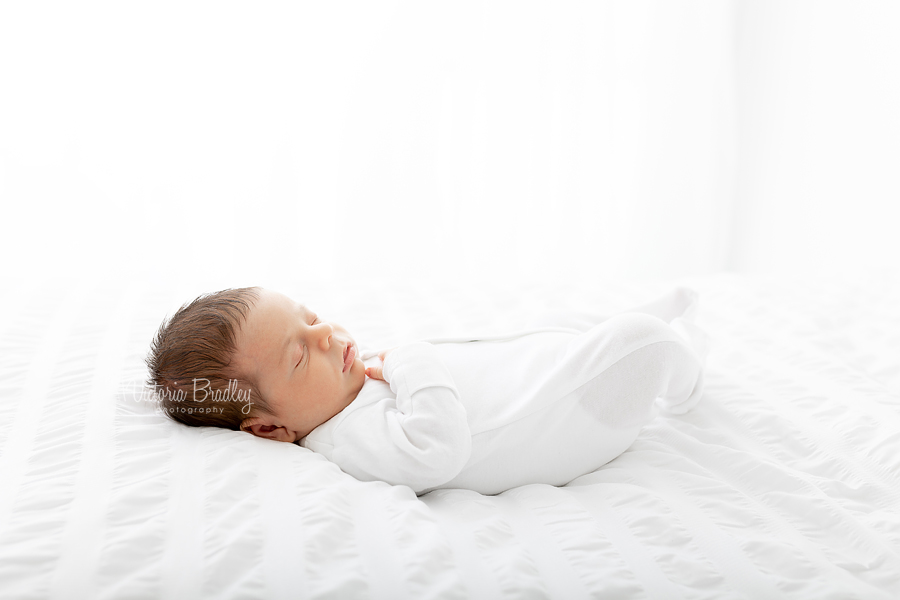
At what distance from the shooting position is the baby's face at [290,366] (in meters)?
1.02

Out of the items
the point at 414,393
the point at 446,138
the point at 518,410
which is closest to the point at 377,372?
the point at 414,393

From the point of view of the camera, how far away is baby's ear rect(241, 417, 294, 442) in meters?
1.05

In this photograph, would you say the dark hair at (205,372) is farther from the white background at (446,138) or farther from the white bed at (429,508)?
the white background at (446,138)

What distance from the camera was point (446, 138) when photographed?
3.06m

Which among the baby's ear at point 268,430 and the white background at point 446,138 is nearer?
the baby's ear at point 268,430

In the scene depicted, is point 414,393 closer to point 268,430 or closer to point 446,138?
point 268,430

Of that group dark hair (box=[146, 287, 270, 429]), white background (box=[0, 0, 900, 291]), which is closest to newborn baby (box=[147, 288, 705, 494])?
dark hair (box=[146, 287, 270, 429])

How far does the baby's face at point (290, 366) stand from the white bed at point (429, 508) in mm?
75

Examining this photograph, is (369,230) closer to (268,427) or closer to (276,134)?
(276,134)

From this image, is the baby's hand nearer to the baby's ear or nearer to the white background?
the baby's ear

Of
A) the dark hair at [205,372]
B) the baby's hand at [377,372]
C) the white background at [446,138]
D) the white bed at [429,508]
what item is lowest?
the white bed at [429,508]

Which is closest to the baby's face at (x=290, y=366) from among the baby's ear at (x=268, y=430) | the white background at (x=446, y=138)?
the baby's ear at (x=268, y=430)

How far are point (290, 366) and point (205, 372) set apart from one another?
0.40ft

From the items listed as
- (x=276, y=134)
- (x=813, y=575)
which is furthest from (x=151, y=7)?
(x=813, y=575)
